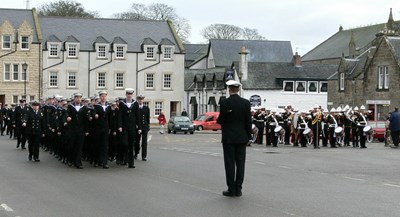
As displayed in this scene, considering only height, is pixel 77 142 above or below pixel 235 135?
below

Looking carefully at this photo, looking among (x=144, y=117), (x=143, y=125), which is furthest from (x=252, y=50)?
(x=143, y=125)

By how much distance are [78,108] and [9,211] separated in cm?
893

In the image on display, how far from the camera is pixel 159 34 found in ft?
264

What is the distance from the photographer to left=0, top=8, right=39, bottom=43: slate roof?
7595cm

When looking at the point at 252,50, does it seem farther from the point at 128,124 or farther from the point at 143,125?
the point at 128,124

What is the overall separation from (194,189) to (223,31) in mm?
109939

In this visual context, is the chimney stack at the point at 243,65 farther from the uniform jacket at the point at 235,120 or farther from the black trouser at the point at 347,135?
the uniform jacket at the point at 235,120

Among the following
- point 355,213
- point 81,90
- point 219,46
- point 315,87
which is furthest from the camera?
point 219,46

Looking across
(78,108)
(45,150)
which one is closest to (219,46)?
(45,150)

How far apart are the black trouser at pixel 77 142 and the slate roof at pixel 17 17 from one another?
57.4 metres

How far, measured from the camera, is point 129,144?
19859 mm

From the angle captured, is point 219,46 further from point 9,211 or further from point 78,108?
point 9,211

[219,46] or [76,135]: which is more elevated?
[219,46]

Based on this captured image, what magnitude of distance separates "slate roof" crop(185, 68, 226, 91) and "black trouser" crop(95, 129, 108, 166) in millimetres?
51533
